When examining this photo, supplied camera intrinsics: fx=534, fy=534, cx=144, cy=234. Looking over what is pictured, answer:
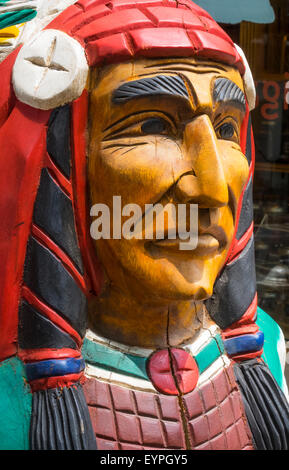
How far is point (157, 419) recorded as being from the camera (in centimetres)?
121

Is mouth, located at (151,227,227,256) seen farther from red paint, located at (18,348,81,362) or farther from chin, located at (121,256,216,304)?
red paint, located at (18,348,81,362)

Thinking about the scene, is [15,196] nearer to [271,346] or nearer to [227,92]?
[227,92]

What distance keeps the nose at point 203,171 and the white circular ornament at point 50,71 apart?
265 mm

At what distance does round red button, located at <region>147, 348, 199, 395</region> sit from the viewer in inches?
48.9

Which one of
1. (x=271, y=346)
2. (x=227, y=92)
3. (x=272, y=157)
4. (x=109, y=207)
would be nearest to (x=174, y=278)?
(x=109, y=207)

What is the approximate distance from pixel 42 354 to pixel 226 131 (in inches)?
25.8

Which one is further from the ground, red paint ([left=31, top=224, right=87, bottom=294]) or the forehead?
the forehead

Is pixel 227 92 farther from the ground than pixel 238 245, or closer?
farther from the ground

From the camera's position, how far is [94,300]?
4.18 feet

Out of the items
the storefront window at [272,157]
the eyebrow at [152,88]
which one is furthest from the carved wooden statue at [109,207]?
the storefront window at [272,157]

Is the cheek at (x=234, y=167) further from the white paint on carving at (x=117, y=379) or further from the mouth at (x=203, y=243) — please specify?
the white paint on carving at (x=117, y=379)

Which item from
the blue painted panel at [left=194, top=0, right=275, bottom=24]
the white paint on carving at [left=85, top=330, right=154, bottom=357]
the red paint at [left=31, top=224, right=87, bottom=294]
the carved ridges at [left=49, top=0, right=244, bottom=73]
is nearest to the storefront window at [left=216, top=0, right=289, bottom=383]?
the blue painted panel at [left=194, top=0, right=275, bottom=24]

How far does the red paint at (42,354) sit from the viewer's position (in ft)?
3.80

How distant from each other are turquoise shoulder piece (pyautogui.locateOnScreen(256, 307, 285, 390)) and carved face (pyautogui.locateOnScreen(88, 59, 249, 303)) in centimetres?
43
